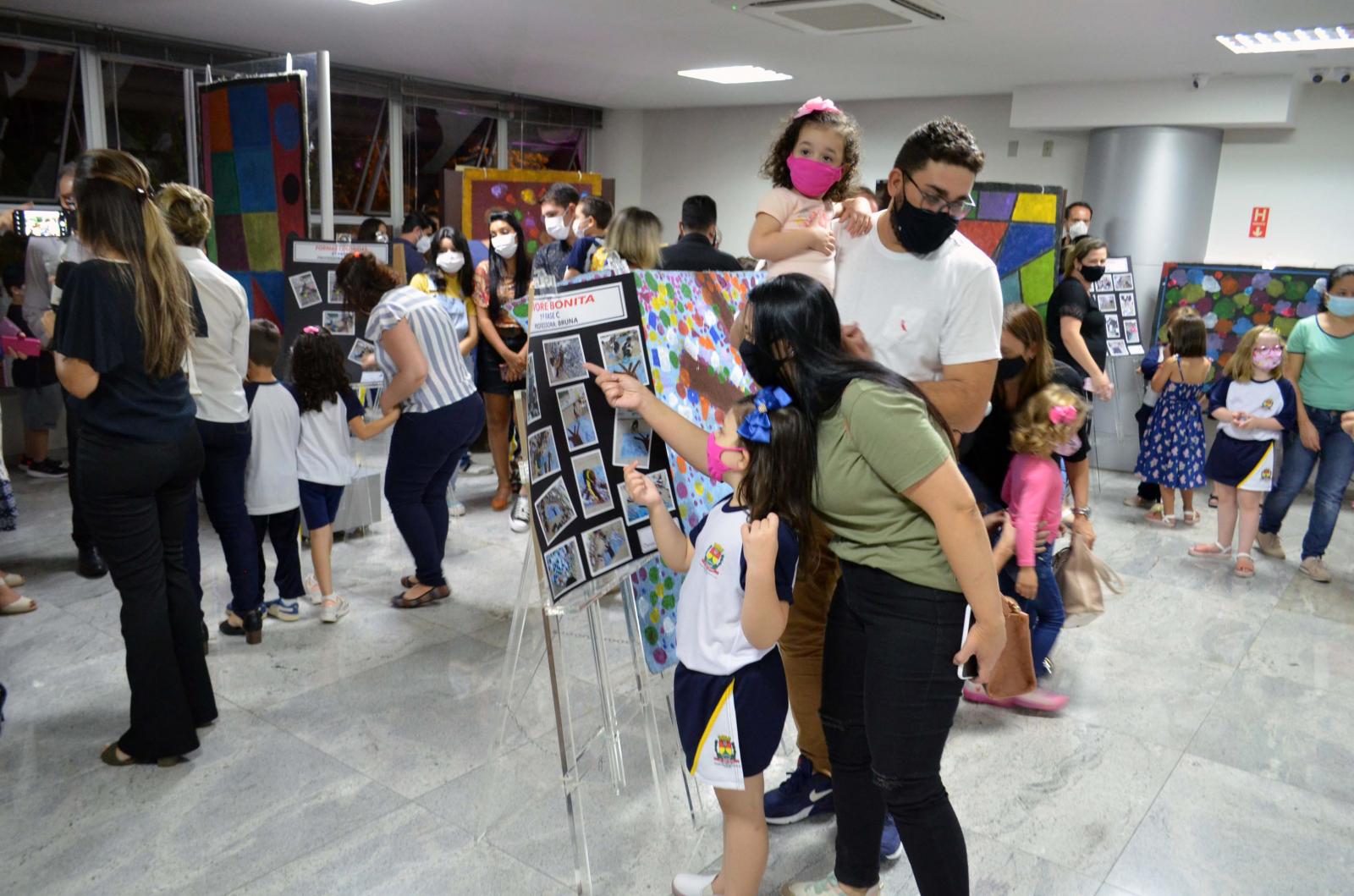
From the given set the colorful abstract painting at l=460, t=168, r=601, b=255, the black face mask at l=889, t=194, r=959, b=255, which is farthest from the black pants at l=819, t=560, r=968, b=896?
the colorful abstract painting at l=460, t=168, r=601, b=255

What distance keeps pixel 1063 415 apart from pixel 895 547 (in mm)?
1529

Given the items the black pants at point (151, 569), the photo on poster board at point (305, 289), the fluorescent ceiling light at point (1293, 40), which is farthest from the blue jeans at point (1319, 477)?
the photo on poster board at point (305, 289)

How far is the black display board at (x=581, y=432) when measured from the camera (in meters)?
2.24

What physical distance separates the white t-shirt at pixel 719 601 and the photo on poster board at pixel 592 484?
34cm

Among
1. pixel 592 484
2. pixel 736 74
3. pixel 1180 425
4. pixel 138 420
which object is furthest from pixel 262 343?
pixel 736 74

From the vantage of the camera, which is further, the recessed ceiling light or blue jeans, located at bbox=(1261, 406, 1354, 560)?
the recessed ceiling light

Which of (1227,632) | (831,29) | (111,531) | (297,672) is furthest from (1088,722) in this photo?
(831,29)

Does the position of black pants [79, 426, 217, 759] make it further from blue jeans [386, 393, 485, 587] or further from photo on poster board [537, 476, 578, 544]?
photo on poster board [537, 476, 578, 544]

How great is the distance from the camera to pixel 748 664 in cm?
201

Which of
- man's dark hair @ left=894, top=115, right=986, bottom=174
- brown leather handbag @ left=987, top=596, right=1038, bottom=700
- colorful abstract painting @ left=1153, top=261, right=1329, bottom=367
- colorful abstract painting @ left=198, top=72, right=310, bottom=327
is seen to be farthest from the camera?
colorful abstract painting @ left=1153, top=261, right=1329, bottom=367

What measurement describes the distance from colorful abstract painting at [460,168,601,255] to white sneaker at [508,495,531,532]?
12.9 feet

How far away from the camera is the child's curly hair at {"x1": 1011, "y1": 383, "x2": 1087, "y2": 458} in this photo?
307 centimetres

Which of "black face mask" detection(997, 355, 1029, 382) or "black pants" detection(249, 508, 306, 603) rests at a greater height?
"black face mask" detection(997, 355, 1029, 382)

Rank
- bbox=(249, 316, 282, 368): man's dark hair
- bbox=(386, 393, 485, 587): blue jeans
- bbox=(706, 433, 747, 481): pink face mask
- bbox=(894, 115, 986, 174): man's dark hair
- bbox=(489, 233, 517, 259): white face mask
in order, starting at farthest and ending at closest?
bbox=(489, 233, 517, 259): white face mask < bbox=(386, 393, 485, 587): blue jeans < bbox=(249, 316, 282, 368): man's dark hair < bbox=(894, 115, 986, 174): man's dark hair < bbox=(706, 433, 747, 481): pink face mask
